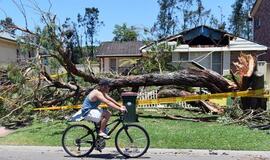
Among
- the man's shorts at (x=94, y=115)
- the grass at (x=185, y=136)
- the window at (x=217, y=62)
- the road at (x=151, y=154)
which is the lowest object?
the road at (x=151, y=154)

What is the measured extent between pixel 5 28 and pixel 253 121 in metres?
8.82

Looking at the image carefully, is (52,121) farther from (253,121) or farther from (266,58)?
(266,58)

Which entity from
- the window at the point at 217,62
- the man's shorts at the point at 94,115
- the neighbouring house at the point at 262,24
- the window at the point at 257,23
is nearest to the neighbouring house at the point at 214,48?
the window at the point at 217,62

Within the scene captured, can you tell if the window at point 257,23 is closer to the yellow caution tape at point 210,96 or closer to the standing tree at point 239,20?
the yellow caution tape at point 210,96

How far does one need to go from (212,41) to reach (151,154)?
920 inches

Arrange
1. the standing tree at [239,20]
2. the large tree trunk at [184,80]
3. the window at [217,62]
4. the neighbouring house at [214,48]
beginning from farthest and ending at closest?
the standing tree at [239,20] → the window at [217,62] → the neighbouring house at [214,48] → the large tree trunk at [184,80]

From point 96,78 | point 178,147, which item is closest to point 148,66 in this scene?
point 96,78

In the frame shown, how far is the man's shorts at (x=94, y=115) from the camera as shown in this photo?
10531 mm

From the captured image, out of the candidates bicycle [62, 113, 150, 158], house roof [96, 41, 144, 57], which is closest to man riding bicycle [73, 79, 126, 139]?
bicycle [62, 113, 150, 158]

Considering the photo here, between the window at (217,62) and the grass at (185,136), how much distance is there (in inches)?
716

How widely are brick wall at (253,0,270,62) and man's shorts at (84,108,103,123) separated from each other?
26.0 meters

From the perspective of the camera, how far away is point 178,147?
11.8 meters

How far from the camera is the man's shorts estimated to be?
10.5 m

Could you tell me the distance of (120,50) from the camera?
143 ft
